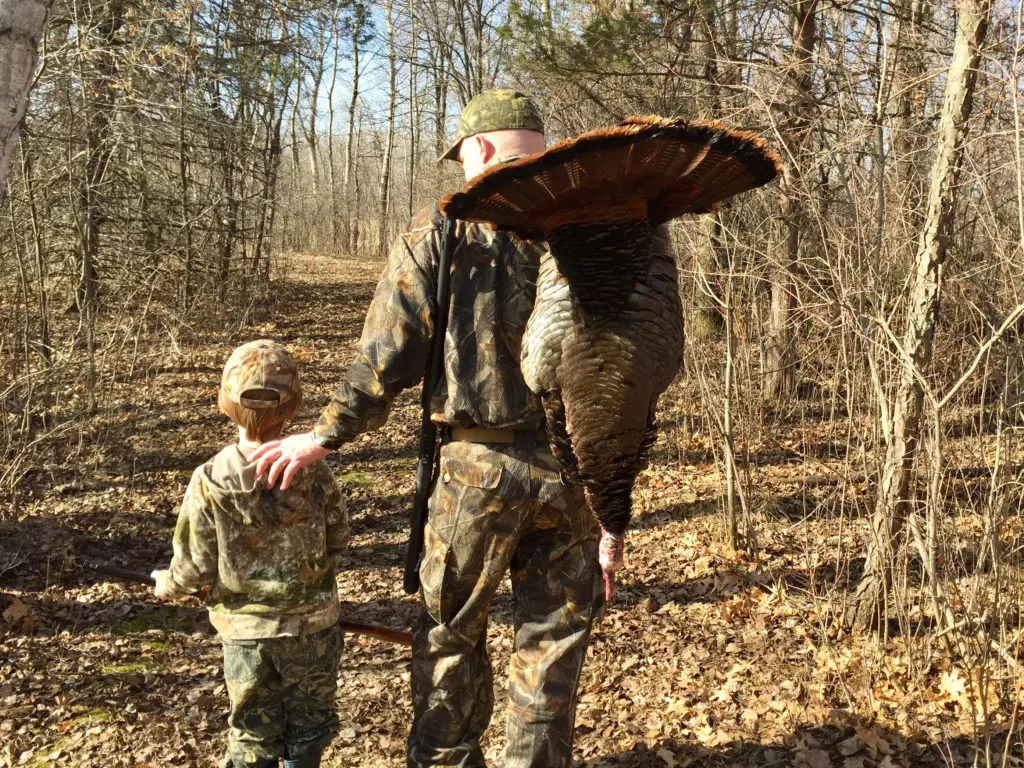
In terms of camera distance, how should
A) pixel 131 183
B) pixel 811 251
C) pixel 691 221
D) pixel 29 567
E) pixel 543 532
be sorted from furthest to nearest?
pixel 131 183, pixel 811 251, pixel 691 221, pixel 29 567, pixel 543 532

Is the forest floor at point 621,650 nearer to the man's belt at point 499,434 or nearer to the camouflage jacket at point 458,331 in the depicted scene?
the man's belt at point 499,434

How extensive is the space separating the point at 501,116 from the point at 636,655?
3539 millimetres

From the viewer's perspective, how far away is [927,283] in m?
3.86

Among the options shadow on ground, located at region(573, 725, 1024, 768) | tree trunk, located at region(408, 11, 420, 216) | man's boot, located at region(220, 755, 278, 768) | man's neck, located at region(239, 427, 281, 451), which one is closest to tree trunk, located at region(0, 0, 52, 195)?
man's neck, located at region(239, 427, 281, 451)

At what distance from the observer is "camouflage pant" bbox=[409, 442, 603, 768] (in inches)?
98.9

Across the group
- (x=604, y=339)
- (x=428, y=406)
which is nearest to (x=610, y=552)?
(x=428, y=406)

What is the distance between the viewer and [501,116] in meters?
2.22

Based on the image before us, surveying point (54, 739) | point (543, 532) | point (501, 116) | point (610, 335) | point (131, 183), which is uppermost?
point (131, 183)

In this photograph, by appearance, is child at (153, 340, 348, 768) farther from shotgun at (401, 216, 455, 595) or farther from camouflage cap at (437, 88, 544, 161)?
camouflage cap at (437, 88, 544, 161)

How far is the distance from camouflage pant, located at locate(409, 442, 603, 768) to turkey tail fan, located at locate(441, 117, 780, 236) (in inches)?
41.4

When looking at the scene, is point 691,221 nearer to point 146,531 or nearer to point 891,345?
point 891,345

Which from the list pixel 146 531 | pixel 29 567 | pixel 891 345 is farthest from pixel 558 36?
pixel 29 567

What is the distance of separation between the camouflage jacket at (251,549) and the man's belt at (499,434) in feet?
1.91

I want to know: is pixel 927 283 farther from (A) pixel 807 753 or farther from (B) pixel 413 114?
(B) pixel 413 114
